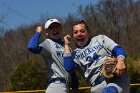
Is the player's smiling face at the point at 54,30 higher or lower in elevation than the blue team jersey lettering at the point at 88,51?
higher

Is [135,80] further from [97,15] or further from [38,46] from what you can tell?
[97,15]

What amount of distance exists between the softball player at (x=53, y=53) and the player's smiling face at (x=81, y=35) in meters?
0.37

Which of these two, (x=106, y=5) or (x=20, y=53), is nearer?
(x=20, y=53)

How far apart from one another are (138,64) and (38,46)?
14.8 meters

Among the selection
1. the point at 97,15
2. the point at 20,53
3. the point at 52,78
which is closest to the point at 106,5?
the point at 97,15

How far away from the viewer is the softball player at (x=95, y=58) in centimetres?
425

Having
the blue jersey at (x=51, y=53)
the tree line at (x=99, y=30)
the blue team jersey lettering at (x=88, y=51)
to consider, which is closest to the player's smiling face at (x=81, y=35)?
the blue team jersey lettering at (x=88, y=51)

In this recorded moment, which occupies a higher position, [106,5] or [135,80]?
[106,5]

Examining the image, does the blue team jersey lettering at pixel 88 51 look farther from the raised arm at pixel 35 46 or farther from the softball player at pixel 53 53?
the raised arm at pixel 35 46

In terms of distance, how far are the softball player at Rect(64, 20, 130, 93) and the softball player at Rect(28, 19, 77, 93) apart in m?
0.18

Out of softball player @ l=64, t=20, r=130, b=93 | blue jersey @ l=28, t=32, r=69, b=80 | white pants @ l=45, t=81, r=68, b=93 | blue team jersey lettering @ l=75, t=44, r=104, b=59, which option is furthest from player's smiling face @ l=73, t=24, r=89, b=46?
white pants @ l=45, t=81, r=68, b=93

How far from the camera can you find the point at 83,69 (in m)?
4.70

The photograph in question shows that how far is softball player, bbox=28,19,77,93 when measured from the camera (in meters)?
4.90

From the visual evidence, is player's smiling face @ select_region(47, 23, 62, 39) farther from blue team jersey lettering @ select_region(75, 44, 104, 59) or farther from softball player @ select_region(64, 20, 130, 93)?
blue team jersey lettering @ select_region(75, 44, 104, 59)
